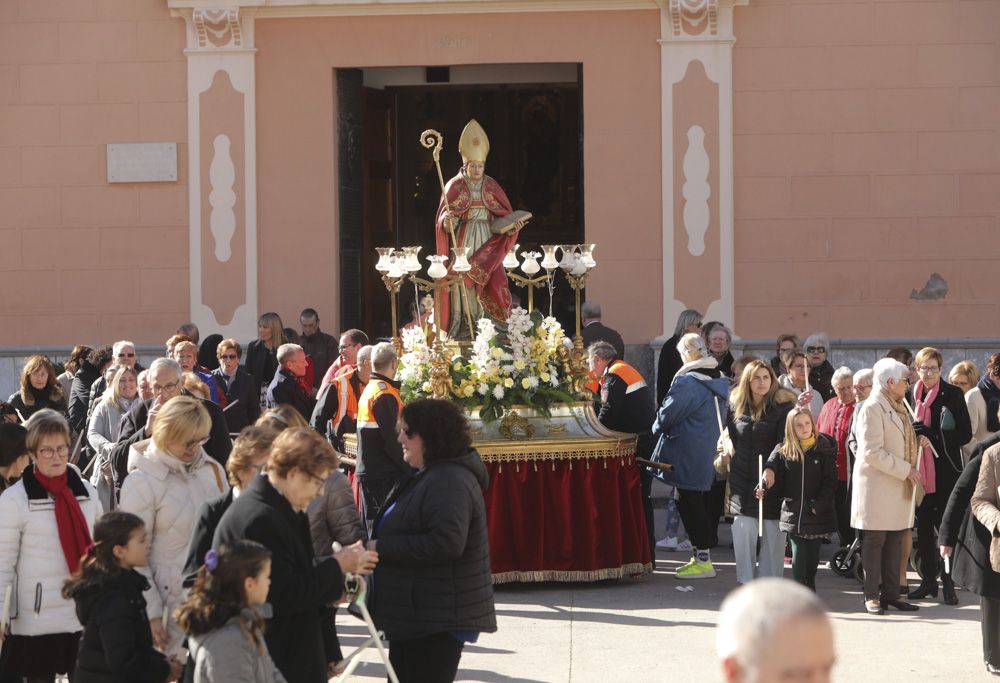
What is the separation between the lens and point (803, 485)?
28.9 feet

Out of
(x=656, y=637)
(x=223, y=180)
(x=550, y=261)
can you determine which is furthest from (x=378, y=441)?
(x=223, y=180)

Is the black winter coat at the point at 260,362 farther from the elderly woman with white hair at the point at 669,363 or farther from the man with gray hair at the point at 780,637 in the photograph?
the man with gray hair at the point at 780,637

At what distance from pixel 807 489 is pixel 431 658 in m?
3.91

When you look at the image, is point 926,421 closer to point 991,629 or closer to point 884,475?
point 884,475

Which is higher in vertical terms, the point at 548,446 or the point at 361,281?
the point at 361,281

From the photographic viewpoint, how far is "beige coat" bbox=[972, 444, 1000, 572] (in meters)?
7.01

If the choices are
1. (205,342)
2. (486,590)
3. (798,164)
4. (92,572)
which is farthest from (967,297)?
(92,572)

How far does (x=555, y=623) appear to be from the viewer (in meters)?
8.52

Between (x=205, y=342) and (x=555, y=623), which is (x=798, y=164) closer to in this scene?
(x=205, y=342)

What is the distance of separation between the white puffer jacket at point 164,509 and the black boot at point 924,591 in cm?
483

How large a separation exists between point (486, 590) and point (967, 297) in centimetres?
934

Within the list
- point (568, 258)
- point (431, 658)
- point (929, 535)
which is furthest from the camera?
point (568, 258)

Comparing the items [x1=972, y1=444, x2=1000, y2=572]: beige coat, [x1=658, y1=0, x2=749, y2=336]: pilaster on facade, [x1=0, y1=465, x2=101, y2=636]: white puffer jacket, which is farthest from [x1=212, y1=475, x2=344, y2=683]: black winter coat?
[x1=658, y1=0, x2=749, y2=336]: pilaster on facade

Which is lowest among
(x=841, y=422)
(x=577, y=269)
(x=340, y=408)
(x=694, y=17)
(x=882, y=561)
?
(x=882, y=561)
